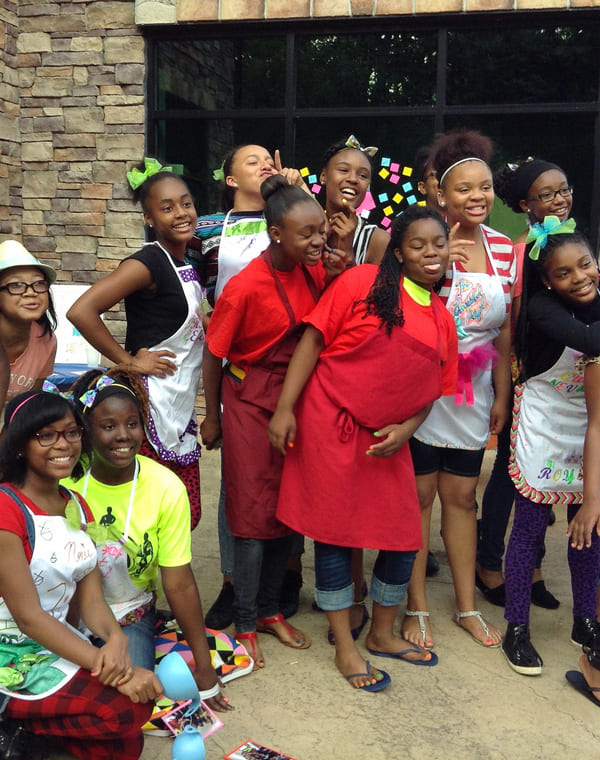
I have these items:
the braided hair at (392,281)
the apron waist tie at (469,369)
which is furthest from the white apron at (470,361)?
the braided hair at (392,281)

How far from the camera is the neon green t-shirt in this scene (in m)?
2.45

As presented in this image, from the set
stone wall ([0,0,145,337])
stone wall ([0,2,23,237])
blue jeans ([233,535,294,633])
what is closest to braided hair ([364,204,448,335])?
blue jeans ([233,535,294,633])

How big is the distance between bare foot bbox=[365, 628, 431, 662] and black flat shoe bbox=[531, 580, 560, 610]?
70 centimetres

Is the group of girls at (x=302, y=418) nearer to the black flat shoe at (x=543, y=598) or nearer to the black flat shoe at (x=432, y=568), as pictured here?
the black flat shoe at (x=543, y=598)

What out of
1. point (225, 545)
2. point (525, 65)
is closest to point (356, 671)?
point (225, 545)

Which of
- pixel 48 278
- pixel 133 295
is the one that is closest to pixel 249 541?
pixel 133 295

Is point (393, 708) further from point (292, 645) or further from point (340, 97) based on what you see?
point (340, 97)

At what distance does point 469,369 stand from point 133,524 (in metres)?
1.32

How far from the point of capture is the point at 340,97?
5770 mm

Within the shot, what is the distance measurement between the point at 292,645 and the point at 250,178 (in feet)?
5.64

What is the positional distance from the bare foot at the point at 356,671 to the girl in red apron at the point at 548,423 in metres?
0.51

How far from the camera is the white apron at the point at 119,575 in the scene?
2432 millimetres

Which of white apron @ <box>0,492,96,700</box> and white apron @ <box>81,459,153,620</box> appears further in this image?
white apron @ <box>81,459,153,620</box>

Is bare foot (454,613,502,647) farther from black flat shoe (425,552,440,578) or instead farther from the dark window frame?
the dark window frame
